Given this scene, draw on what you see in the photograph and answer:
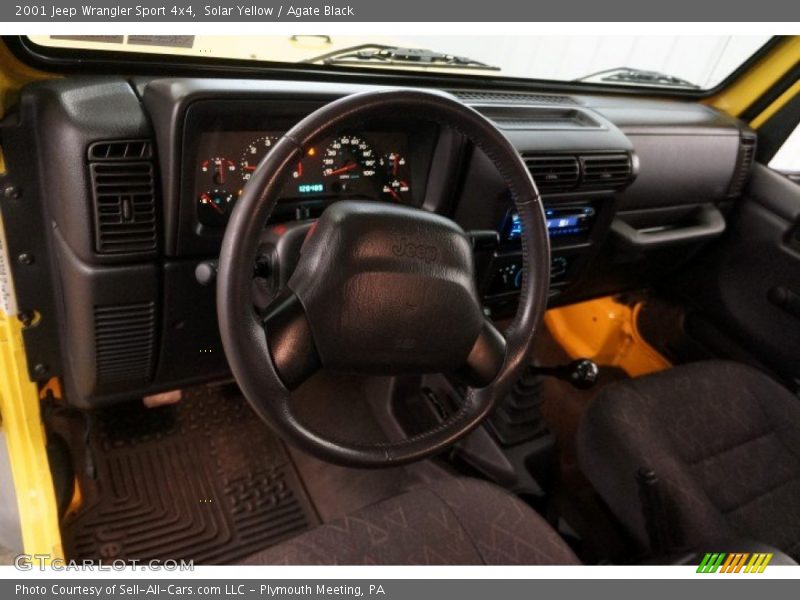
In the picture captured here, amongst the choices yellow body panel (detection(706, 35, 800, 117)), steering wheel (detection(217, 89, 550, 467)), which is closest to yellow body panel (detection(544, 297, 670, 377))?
yellow body panel (detection(706, 35, 800, 117))

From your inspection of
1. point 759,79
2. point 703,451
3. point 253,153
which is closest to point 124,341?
point 253,153

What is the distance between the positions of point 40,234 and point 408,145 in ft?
2.39

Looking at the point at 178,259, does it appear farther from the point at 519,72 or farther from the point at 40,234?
the point at 519,72

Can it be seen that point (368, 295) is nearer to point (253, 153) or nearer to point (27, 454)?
point (253, 153)

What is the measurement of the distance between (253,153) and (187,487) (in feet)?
3.22

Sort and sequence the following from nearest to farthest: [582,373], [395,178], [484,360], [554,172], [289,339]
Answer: [289,339], [484,360], [395,178], [554,172], [582,373]

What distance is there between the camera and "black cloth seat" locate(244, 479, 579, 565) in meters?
1.09

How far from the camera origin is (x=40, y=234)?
44.1 inches

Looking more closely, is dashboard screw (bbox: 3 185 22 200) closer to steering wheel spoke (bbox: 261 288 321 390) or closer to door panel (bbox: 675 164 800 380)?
steering wheel spoke (bbox: 261 288 321 390)

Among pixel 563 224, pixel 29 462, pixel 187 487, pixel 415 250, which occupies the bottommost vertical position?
pixel 187 487

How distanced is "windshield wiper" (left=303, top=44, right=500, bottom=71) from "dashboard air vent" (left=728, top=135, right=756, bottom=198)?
937 millimetres

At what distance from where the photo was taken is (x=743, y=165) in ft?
6.49

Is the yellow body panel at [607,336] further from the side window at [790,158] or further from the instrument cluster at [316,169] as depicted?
the instrument cluster at [316,169]
